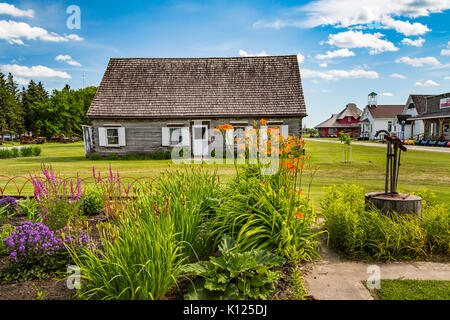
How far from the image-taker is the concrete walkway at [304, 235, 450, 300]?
8.97ft

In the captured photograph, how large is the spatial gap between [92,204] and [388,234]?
4.43 m

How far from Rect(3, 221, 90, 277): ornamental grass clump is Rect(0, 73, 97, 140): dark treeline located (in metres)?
44.9

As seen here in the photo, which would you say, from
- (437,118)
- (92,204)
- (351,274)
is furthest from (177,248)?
(437,118)

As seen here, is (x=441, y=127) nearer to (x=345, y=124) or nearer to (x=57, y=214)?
(x=345, y=124)

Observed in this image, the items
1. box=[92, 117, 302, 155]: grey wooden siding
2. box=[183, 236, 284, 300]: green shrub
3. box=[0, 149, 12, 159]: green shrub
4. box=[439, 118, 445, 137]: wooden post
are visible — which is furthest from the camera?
box=[439, 118, 445, 137]: wooden post

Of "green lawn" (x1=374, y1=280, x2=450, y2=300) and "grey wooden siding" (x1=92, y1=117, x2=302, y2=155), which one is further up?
"grey wooden siding" (x1=92, y1=117, x2=302, y2=155)

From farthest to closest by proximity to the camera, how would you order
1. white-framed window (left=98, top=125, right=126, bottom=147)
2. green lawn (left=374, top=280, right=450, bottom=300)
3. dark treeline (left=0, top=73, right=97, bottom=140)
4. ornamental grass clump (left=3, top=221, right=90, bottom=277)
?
dark treeline (left=0, top=73, right=97, bottom=140) < white-framed window (left=98, top=125, right=126, bottom=147) < ornamental grass clump (left=3, top=221, right=90, bottom=277) < green lawn (left=374, top=280, right=450, bottom=300)

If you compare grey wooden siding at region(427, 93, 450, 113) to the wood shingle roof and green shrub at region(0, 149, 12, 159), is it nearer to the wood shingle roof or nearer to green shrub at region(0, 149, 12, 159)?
the wood shingle roof

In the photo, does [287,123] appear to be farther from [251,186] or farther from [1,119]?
[1,119]

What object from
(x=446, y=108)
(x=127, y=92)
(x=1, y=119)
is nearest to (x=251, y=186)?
(x=127, y=92)

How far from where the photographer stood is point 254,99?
708 inches

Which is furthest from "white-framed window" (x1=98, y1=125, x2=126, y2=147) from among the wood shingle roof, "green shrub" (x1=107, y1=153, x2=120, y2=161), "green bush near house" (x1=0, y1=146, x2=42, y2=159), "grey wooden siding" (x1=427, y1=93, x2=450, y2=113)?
"grey wooden siding" (x1=427, y1=93, x2=450, y2=113)

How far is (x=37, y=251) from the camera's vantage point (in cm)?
302
